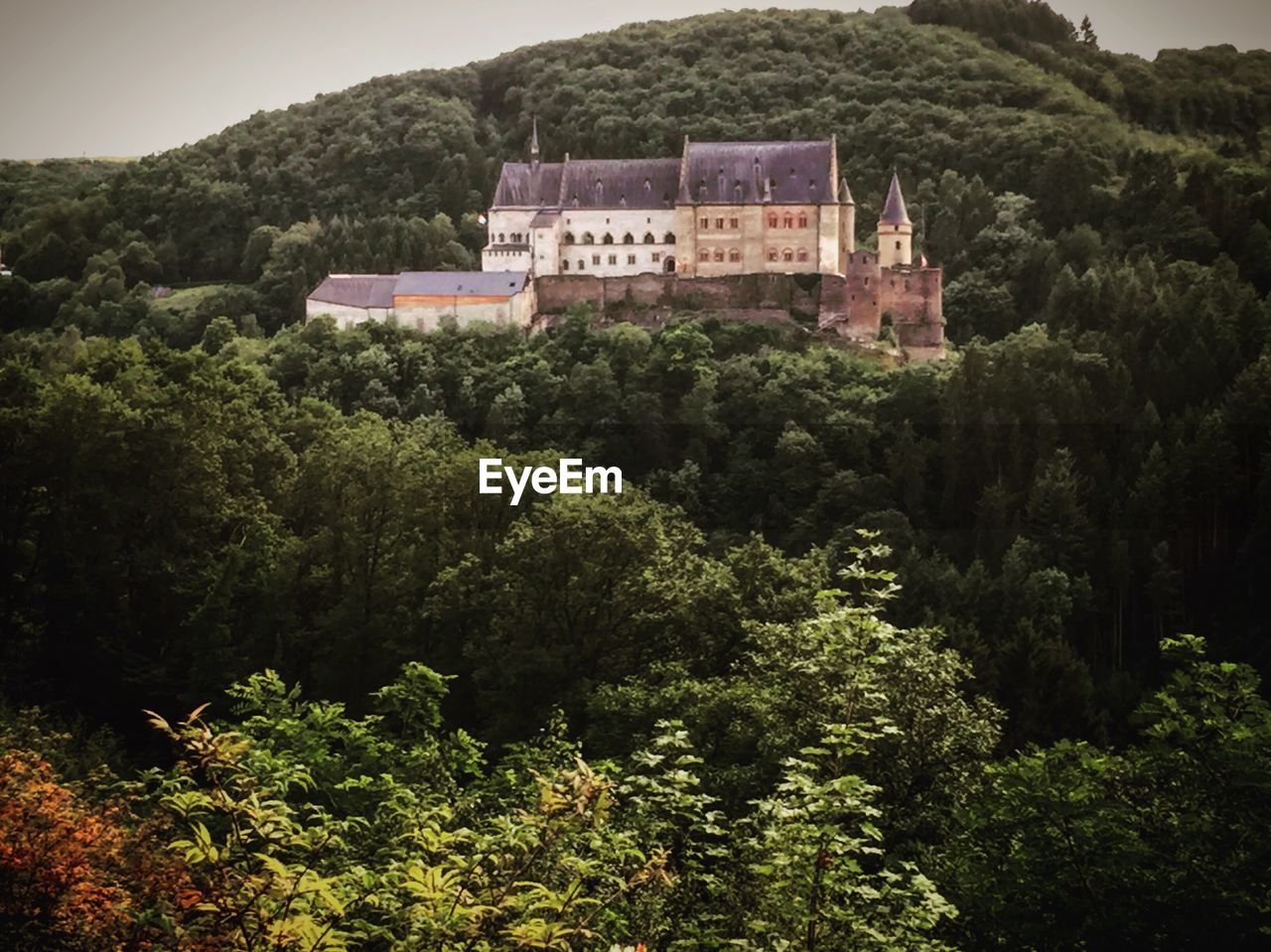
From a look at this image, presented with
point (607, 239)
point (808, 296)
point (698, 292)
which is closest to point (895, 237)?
point (808, 296)

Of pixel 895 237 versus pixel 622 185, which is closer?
pixel 895 237

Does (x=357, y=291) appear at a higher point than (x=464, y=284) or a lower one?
lower

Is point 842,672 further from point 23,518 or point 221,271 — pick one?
point 221,271

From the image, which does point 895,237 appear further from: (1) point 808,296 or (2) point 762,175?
(2) point 762,175

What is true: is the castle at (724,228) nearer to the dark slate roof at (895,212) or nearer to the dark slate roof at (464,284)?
the dark slate roof at (895,212)

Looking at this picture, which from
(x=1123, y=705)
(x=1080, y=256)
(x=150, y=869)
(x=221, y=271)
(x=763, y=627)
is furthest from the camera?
(x=221, y=271)

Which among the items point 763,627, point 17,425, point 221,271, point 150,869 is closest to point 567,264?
point 221,271

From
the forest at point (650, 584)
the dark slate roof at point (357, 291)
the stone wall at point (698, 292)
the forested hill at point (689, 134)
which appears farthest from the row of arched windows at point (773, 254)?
Answer: the forested hill at point (689, 134)
